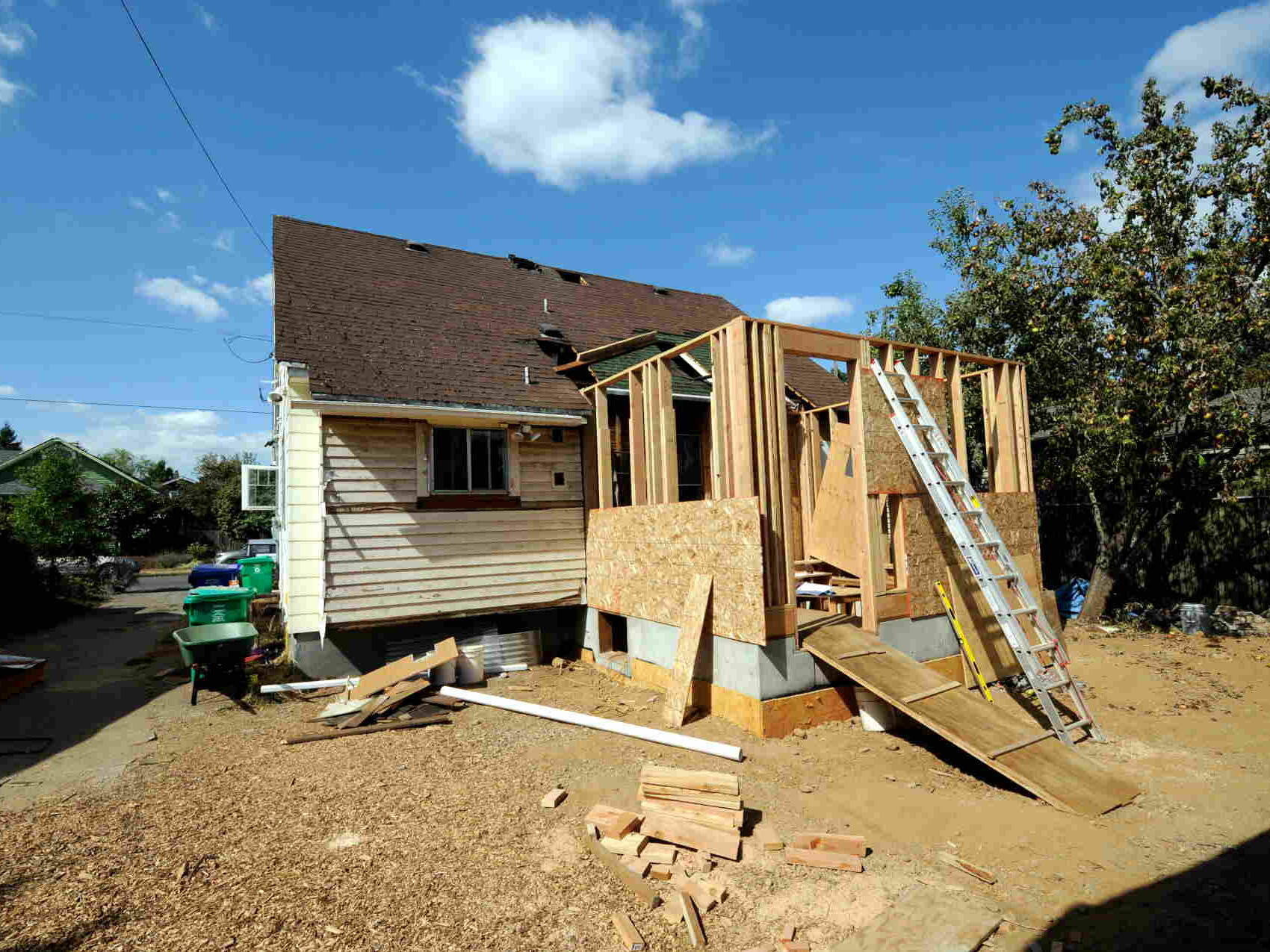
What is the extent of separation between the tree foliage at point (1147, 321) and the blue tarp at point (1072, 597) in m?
0.91

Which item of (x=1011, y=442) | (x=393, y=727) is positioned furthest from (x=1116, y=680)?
(x=393, y=727)

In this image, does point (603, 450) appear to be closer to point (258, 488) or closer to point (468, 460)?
point (468, 460)

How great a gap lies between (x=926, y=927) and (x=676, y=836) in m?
1.64

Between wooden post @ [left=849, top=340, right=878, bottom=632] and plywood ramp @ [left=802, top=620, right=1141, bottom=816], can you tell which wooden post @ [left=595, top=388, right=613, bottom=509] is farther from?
plywood ramp @ [left=802, top=620, right=1141, bottom=816]

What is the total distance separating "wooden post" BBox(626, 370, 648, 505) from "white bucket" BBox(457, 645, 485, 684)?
3148mm

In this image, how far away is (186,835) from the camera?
491 centimetres

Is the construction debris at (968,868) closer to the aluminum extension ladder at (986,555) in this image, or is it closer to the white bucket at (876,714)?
the aluminum extension ladder at (986,555)

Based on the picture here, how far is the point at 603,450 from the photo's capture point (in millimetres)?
10242

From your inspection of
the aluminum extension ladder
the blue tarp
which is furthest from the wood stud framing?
the blue tarp

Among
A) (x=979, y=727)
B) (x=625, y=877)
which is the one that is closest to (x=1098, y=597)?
(x=979, y=727)

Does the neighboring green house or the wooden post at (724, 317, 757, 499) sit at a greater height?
the neighboring green house

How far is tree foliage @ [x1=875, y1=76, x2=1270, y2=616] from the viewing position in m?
10.0

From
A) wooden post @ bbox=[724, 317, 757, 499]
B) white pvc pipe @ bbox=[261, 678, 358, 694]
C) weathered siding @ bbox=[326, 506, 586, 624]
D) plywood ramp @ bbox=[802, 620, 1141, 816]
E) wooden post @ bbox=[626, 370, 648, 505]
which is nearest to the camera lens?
plywood ramp @ bbox=[802, 620, 1141, 816]

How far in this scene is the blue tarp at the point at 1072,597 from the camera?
13.1 metres
